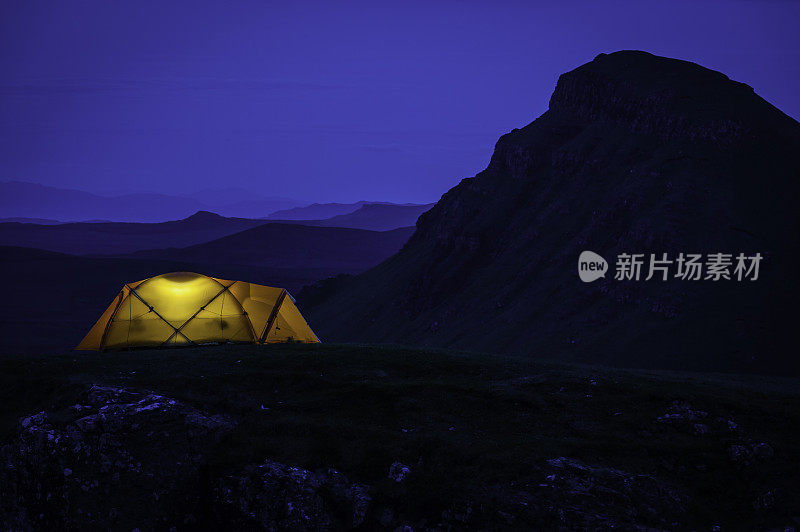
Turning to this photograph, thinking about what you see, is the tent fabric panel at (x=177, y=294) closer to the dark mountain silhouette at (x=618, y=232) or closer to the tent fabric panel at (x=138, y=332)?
the tent fabric panel at (x=138, y=332)

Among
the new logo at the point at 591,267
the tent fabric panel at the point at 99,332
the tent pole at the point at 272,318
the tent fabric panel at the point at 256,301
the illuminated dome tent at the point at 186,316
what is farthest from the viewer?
the new logo at the point at 591,267

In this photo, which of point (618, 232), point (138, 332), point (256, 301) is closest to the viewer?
point (138, 332)

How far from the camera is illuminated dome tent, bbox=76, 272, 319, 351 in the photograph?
28.3 meters

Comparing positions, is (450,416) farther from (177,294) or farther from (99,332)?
(99,332)

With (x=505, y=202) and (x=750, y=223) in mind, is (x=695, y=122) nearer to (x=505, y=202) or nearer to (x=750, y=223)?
(x=750, y=223)

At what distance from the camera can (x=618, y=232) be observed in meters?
85.9

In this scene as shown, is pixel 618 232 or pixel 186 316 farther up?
pixel 618 232

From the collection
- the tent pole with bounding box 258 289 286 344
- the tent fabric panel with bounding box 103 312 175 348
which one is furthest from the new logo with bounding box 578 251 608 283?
the tent fabric panel with bounding box 103 312 175 348

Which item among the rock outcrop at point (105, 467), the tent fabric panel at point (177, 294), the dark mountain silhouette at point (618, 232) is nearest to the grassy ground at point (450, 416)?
the rock outcrop at point (105, 467)

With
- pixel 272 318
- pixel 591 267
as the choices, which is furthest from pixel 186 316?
pixel 591 267

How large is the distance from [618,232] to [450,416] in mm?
71098

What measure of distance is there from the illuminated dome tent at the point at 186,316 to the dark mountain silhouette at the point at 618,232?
151 feet

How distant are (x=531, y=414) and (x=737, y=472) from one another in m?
5.46

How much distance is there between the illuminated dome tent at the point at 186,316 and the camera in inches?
1113
